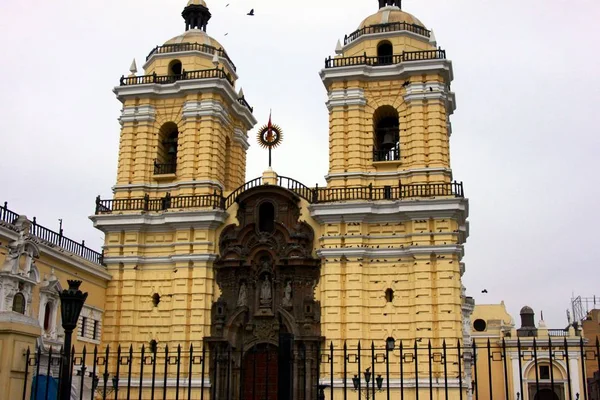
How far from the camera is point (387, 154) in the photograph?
30.3 metres

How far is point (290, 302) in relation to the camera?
28672 mm

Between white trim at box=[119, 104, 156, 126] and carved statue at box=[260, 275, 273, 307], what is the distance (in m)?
8.75

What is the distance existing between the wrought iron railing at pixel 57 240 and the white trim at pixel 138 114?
19.6 ft

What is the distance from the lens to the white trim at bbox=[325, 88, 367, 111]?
98.1ft

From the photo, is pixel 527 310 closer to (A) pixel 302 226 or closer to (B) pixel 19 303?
(A) pixel 302 226

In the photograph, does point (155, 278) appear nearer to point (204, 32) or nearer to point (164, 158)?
point (164, 158)

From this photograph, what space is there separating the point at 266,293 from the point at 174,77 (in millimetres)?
10414

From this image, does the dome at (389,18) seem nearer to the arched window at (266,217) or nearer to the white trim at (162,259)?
the arched window at (266,217)

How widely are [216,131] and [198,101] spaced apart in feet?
4.91

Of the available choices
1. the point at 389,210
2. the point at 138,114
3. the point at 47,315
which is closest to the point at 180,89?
the point at 138,114

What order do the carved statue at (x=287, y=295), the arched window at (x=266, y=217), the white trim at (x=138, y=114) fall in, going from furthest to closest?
the white trim at (x=138, y=114) < the arched window at (x=266, y=217) < the carved statue at (x=287, y=295)

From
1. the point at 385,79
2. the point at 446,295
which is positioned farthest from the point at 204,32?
the point at 446,295

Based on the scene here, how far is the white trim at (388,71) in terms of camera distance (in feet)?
96.2

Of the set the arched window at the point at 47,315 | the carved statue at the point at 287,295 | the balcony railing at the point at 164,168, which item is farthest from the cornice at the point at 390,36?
the arched window at the point at 47,315
